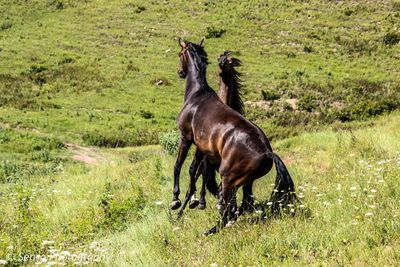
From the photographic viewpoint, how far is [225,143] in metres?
6.38

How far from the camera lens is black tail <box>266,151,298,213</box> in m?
6.06

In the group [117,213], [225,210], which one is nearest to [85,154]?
[117,213]

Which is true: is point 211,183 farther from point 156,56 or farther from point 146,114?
point 156,56

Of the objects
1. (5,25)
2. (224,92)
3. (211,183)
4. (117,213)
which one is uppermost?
(224,92)

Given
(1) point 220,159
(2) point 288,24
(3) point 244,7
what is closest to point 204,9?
(3) point 244,7

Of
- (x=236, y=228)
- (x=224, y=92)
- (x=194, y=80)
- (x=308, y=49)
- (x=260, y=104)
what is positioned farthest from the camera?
(x=308, y=49)

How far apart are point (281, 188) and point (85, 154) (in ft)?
57.7

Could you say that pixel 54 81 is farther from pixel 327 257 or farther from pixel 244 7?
pixel 327 257

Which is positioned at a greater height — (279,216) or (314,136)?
(279,216)

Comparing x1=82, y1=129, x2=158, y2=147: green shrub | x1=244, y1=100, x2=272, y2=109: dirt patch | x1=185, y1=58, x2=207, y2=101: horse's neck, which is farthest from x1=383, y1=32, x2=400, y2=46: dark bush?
x1=185, y1=58, x2=207, y2=101: horse's neck

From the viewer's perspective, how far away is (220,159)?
6.72 metres

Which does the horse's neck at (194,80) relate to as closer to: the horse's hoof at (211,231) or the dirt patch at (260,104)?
the horse's hoof at (211,231)

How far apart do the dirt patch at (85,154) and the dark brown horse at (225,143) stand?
1425 centimetres

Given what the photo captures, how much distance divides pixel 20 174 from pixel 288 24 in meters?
37.0
